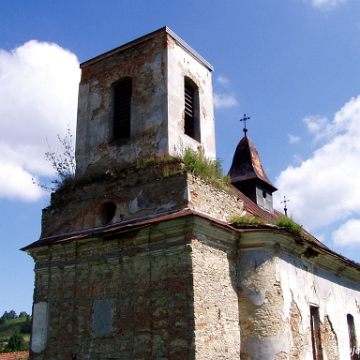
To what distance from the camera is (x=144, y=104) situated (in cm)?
1031

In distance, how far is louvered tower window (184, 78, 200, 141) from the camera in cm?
1088

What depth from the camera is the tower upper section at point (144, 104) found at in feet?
32.9

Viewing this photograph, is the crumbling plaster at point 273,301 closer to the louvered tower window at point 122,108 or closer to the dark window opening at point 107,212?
the dark window opening at point 107,212

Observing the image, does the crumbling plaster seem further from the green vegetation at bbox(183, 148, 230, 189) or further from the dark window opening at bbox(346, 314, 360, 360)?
the dark window opening at bbox(346, 314, 360, 360)

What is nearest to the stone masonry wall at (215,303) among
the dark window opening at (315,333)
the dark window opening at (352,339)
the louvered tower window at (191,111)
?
the dark window opening at (315,333)

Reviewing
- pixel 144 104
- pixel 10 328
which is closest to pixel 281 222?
pixel 144 104

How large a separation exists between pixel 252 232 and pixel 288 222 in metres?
1.08

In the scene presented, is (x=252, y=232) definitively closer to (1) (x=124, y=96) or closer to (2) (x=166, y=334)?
(2) (x=166, y=334)

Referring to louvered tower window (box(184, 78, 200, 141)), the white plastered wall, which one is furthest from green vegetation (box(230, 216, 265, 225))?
louvered tower window (box(184, 78, 200, 141))

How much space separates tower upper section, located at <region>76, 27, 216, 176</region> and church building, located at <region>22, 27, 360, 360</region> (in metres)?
0.03

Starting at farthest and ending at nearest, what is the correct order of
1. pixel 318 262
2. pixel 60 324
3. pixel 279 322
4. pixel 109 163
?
1. pixel 318 262
2. pixel 109 163
3. pixel 60 324
4. pixel 279 322

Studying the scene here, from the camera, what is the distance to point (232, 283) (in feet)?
29.0

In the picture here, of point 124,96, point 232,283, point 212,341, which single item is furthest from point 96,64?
point 212,341

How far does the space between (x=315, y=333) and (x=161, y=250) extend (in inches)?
183
